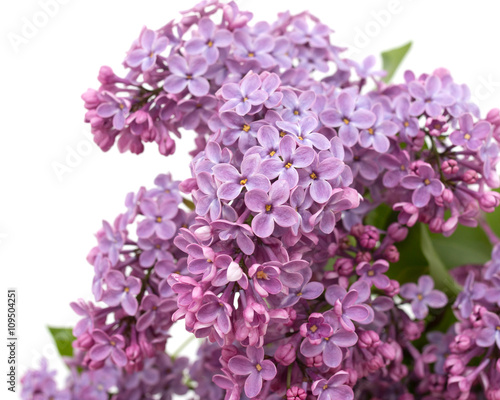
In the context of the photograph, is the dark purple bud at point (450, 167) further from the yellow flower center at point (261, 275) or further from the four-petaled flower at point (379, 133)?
the yellow flower center at point (261, 275)

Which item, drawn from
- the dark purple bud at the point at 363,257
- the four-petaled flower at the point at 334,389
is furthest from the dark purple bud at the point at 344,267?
the four-petaled flower at the point at 334,389

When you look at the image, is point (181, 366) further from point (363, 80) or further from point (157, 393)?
point (363, 80)

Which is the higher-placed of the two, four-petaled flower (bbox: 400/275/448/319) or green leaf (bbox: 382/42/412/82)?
green leaf (bbox: 382/42/412/82)

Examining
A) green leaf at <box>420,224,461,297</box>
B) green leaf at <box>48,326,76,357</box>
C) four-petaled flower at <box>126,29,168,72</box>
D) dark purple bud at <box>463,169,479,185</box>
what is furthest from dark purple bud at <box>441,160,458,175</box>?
green leaf at <box>48,326,76,357</box>

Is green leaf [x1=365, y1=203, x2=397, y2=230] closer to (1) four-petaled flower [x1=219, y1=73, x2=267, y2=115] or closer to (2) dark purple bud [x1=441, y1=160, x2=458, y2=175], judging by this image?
(2) dark purple bud [x1=441, y1=160, x2=458, y2=175]

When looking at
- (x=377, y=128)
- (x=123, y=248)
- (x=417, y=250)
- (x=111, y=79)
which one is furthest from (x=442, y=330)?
(x=111, y=79)

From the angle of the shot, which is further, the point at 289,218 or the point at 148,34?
the point at 148,34
